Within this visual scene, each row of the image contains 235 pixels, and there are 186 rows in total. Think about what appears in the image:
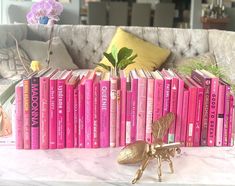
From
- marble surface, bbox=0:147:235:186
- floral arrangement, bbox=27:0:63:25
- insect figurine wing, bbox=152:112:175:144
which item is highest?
floral arrangement, bbox=27:0:63:25

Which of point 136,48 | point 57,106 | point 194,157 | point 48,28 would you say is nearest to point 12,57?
point 48,28

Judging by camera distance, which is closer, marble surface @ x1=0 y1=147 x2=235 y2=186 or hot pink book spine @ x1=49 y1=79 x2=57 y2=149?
marble surface @ x1=0 y1=147 x2=235 y2=186

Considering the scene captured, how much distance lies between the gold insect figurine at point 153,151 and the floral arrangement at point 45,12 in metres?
2.59

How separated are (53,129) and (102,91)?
17cm

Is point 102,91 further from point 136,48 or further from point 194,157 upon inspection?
point 136,48

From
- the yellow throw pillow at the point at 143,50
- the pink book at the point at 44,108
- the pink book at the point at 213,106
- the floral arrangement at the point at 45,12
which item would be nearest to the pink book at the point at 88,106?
the pink book at the point at 44,108

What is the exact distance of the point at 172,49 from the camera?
3254 mm

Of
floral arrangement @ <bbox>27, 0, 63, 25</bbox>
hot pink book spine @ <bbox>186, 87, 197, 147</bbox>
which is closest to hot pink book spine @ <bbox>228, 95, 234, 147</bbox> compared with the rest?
hot pink book spine @ <bbox>186, 87, 197, 147</bbox>

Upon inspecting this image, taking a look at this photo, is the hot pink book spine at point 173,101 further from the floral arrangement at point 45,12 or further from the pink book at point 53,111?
the floral arrangement at point 45,12

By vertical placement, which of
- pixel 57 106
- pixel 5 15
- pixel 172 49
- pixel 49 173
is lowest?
pixel 49 173

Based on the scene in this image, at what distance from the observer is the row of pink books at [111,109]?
38.8 inches

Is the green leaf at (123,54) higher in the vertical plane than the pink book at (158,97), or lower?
higher

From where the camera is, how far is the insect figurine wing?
2.89 ft

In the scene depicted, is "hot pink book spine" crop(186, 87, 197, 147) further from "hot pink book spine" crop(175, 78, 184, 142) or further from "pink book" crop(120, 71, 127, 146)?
"pink book" crop(120, 71, 127, 146)
